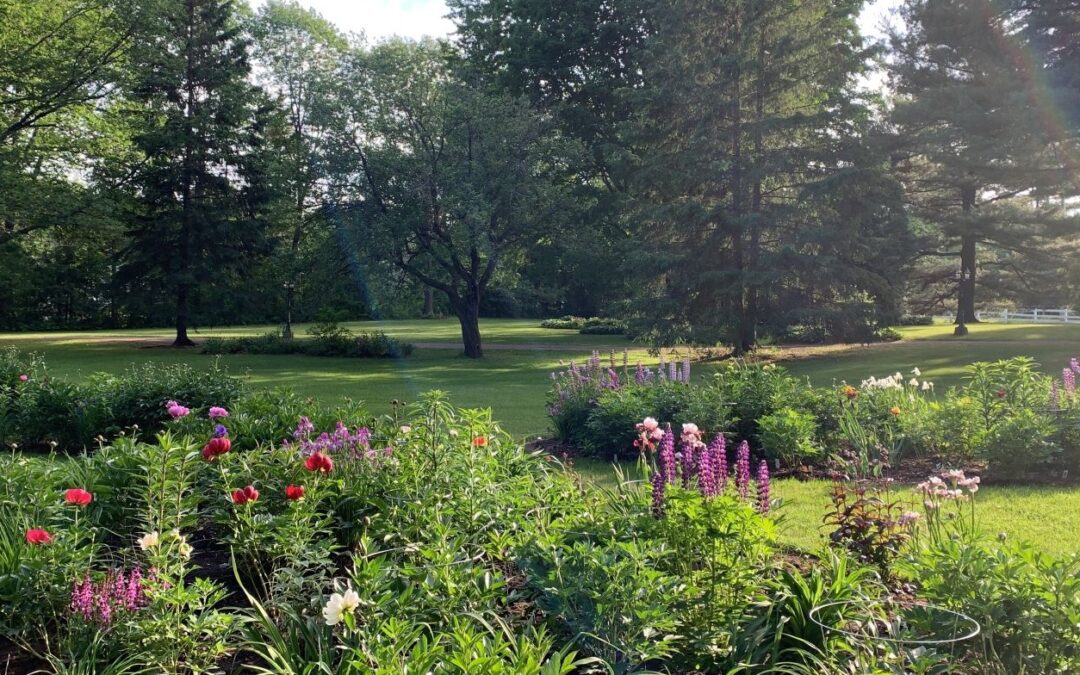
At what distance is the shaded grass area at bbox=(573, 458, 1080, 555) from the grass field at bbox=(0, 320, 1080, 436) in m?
3.69

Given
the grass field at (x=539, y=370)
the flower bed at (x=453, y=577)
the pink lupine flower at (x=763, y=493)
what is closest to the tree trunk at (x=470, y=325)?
the grass field at (x=539, y=370)

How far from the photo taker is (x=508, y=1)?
27797 mm

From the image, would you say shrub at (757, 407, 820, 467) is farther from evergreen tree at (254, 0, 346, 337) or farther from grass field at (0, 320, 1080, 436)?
evergreen tree at (254, 0, 346, 337)

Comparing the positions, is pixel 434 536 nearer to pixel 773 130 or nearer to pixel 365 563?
pixel 365 563

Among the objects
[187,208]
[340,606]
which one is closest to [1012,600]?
[340,606]

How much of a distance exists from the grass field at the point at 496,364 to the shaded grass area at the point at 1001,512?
12.1 ft

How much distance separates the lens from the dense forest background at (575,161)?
18578 mm

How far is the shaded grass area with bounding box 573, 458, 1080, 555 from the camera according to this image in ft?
15.8

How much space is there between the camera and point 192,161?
1010 inches

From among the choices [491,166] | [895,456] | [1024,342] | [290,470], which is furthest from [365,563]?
[1024,342]

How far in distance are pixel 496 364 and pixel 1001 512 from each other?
1544 cm

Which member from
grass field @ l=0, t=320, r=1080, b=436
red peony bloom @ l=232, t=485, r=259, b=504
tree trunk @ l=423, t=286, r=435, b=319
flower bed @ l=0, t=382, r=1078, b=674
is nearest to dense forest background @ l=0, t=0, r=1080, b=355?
grass field @ l=0, t=320, r=1080, b=436

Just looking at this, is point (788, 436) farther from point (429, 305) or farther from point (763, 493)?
point (429, 305)

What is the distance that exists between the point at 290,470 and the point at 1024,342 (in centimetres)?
2108
